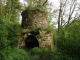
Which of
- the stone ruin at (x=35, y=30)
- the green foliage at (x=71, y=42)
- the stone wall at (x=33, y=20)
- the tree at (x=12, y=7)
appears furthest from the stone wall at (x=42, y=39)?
the tree at (x=12, y=7)

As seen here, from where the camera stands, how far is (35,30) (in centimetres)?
683

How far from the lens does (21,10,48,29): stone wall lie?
7.38 metres

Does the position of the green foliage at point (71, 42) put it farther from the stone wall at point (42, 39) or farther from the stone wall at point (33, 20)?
the stone wall at point (33, 20)

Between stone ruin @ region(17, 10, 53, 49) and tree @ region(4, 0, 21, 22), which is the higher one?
tree @ region(4, 0, 21, 22)

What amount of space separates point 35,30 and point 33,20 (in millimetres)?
1140

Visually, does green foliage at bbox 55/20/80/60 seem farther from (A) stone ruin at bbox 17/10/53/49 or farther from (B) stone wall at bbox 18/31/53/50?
(A) stone ruin at bbox 17/10/53/49

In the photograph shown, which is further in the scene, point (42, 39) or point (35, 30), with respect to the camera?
point (35, 30)

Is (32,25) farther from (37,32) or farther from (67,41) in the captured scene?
(67,41)

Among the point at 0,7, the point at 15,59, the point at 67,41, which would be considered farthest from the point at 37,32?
the point at 0,7

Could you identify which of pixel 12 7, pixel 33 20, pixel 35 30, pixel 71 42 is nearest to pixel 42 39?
pixel 35 30

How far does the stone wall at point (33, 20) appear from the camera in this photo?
7383 mm

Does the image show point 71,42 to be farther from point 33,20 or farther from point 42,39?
point 33,20

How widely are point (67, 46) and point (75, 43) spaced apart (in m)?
0.36

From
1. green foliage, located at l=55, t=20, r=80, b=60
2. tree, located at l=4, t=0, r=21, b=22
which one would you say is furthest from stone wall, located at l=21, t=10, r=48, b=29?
tree, located at l=4, t=0, r=21, b=22
